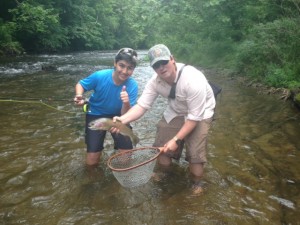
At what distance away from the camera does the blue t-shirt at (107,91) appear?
5382mm

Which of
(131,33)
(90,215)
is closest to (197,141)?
(90,215)

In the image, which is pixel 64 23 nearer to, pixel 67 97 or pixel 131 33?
pixel 131 33

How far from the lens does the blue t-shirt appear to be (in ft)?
17.7

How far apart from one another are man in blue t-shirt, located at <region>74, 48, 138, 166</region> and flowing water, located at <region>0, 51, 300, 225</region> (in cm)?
68

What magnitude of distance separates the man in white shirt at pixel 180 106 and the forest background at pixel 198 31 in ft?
24.7

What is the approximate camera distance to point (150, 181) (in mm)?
5625

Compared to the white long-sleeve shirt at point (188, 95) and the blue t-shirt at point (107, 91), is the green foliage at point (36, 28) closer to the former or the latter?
the blue t-shirt at point (107, 91)

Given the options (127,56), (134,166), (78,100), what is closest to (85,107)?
(78,100)

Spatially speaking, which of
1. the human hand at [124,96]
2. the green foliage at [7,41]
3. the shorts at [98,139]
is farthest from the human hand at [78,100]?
the green foliage at [7,41]

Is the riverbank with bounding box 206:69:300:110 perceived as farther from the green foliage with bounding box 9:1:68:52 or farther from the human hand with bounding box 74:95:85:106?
the green foliage with bounding box 9:1:68:52

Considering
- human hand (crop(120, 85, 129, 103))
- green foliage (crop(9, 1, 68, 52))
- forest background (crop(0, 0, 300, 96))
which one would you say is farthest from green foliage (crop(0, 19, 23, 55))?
human hand (crop(120, 85, 129, 103))

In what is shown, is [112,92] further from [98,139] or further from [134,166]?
[134,166]

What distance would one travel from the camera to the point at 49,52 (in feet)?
114

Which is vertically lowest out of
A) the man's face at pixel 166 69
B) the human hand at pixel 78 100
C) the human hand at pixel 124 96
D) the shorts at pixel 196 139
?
the shorts at pixel 196 139
